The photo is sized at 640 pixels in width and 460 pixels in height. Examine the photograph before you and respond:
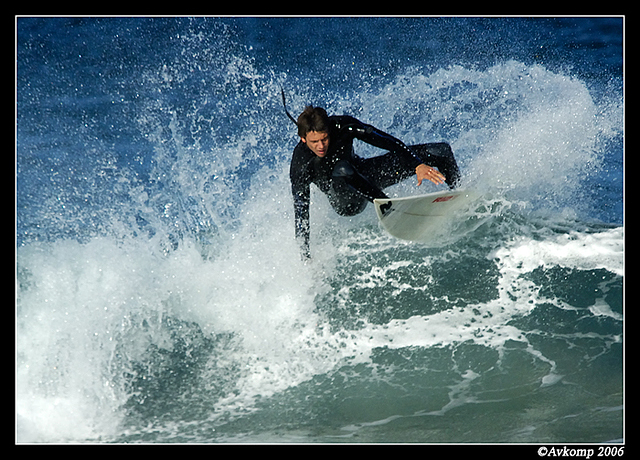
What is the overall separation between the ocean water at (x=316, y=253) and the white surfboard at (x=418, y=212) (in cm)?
36

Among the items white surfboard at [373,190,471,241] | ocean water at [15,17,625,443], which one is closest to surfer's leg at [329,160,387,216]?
white surfboard at [373,190,471,241]

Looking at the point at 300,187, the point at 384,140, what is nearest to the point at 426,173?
the point at 384,140

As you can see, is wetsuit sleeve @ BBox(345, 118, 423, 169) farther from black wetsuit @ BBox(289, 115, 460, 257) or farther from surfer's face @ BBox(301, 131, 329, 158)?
surfer's face @ BBox(301, 131, 329, 158)

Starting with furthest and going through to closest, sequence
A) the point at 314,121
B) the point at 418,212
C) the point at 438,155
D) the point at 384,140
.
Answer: the point at 418,212 → the point at 438,155 → the point at 384,140 → the point at 314,121

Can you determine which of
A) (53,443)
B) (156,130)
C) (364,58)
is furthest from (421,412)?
(156,130)

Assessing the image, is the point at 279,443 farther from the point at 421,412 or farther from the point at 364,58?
the point at 364,58

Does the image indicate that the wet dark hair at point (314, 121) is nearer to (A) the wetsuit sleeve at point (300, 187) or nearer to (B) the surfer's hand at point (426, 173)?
(A) the wetsuit sleeve at point (300, 187)

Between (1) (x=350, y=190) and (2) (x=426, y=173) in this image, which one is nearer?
(2) (x=426, y=173)

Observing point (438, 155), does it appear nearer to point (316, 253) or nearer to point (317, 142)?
point (317, 142)

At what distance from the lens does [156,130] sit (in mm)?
10242

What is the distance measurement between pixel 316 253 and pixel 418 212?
1.36 m

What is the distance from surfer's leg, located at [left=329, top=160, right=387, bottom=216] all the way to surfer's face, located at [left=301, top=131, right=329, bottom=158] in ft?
0.67

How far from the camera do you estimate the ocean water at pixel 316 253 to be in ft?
12.8

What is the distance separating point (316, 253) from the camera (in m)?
5.72
